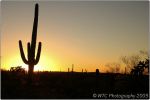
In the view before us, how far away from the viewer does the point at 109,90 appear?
16094 millimetres

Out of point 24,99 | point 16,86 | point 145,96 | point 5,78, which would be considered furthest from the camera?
point 5,78

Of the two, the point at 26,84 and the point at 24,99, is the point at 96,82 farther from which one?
the point at 24,99

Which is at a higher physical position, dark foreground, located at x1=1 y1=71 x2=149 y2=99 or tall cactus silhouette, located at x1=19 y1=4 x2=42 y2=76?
tall cactus silhouette, located at x1=19 y1=4 x2=42 y2=76

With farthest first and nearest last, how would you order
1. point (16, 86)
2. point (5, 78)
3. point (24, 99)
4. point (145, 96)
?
point (5, 78) < point (16, 86) < point (145, 96) < point (24, 99)

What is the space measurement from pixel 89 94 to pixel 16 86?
3975 millimetres

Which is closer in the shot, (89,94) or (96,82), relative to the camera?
(89,94)

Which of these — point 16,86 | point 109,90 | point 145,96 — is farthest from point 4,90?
point 145,96

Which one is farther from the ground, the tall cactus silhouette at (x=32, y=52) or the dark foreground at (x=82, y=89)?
the tall cactus silhouette at (x=32, y=52)

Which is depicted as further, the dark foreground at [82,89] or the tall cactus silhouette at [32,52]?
the tall cactus silhouette at [32,52]

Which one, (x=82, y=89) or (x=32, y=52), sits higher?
(x=32, y=52)

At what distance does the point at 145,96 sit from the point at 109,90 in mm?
2333

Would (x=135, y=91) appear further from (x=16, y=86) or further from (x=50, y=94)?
(x=16, y=86)

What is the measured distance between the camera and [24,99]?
1306 cm

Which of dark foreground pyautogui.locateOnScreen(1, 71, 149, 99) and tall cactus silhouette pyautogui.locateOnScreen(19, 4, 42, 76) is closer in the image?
dark foreground pyautogui.locateOnScreen(1, 71, 149, 99)
